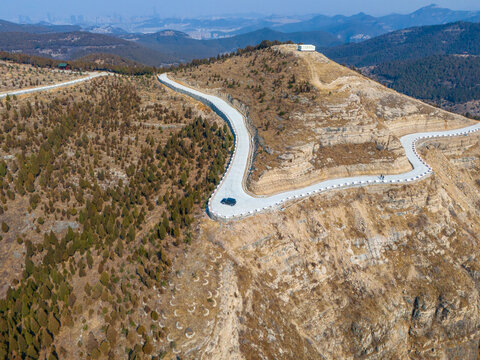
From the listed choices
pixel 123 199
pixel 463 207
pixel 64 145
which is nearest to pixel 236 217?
pixel 123 199

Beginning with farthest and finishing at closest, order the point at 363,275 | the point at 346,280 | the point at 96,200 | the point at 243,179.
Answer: the point at 243,179 → the point at 363,275 → the point at 96,200 → the point at 346,280

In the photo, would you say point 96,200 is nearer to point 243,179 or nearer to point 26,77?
point 243,179

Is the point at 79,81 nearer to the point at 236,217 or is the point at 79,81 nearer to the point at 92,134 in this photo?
the point at 92,134

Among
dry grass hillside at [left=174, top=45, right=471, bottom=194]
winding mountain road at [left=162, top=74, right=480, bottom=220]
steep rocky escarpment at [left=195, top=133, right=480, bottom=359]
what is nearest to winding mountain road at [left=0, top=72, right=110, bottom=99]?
dry grass hillside at [left=174, top=45, right=471, bottom=194]

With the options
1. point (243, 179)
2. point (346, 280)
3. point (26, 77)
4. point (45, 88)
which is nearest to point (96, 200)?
point (243, 179)

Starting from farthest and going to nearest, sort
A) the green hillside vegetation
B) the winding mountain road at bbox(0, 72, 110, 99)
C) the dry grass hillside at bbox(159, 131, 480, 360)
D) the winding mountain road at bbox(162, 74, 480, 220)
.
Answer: the winding mountain road at bbox(0, 72, 110, 99), the winding mountain road at bbox(162, 74, 480, 220), the dry grass hillside at bbox(159, 131, 480, 360), the green hillside vegetation

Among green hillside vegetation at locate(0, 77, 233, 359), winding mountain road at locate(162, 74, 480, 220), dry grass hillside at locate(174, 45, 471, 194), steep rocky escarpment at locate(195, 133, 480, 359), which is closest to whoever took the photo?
green hillside vegetation at locate(0, 77, 233, 359)

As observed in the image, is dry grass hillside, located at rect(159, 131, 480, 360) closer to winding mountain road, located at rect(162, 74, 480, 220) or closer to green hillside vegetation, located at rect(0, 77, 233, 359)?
winding mountain road, located at rect(162, 74, 480, 220)

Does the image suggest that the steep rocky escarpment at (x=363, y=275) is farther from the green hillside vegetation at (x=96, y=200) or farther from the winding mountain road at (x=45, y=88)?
the winding mountain road at (x=45, y=88)
